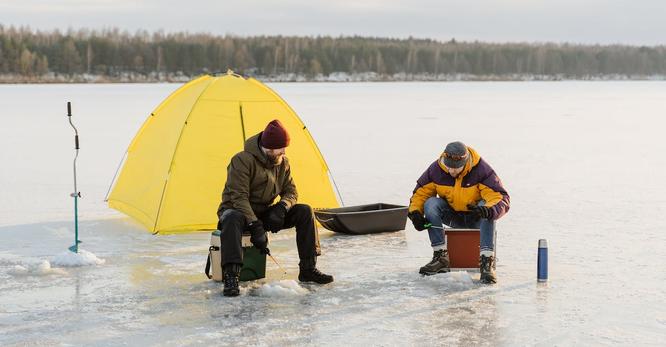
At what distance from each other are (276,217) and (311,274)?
1.64 ft

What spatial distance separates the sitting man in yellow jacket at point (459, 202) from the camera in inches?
255

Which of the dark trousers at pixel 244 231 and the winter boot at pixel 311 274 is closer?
the dark trousers at pixel 244 231

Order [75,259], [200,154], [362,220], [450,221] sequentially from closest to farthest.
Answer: [450,221] < [75,259] < [362,220] < [200,154]

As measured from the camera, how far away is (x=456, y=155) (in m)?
6.45

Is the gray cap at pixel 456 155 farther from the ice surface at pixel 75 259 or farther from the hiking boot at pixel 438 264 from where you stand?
the ice surface at pixel 75 259

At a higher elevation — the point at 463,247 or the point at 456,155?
the point at 456,155

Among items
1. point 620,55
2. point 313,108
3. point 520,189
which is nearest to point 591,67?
point 620,55

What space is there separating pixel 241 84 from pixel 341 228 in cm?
195

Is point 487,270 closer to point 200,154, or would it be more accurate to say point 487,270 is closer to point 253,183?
point 253,183

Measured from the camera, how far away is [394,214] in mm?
8523

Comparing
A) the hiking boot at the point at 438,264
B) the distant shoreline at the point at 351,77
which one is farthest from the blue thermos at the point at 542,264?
the distant shoreline at the point at 351,77

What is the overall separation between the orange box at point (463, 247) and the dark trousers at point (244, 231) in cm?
104

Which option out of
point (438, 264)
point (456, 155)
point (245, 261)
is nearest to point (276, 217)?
point (245, 261)

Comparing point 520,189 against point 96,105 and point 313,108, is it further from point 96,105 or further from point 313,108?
point 96,105
